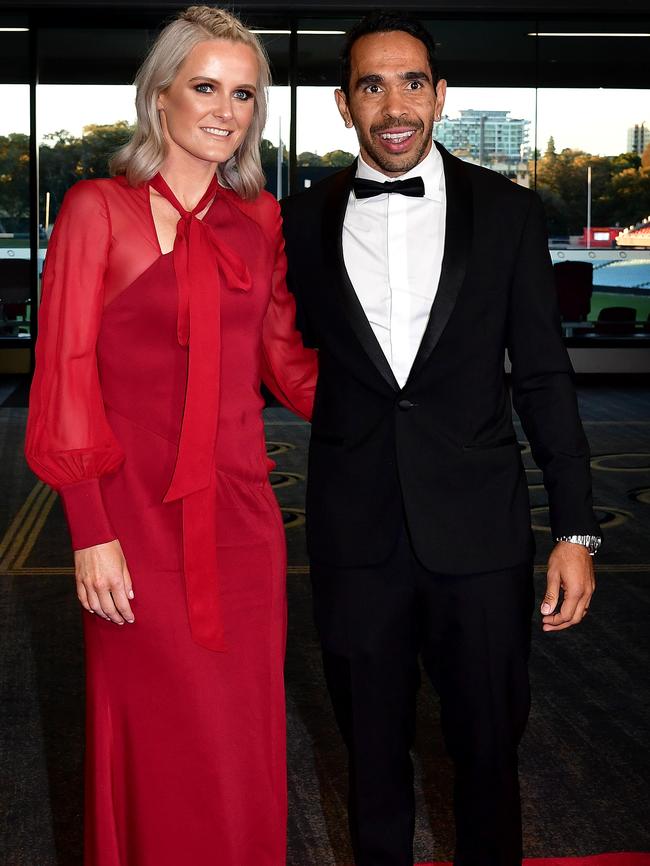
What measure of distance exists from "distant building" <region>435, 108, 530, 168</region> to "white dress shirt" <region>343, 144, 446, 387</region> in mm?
10660

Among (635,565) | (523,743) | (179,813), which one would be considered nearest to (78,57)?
(635,565)

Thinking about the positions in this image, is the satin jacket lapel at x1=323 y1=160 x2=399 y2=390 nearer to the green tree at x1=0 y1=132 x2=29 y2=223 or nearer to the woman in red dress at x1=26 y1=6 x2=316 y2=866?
the woman in red dress at x1=26 y1=6 x2=316 y2=866

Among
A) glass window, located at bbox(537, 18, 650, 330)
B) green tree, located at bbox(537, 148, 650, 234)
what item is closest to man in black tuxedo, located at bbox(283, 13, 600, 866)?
glass window, located at bbox(537, 18, 650, 330)

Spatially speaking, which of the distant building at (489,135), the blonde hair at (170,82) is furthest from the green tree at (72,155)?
the blonde hair at (170,82)

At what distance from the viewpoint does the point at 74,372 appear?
180 cm

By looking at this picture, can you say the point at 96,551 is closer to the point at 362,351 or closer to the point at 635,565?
the point at 362,351

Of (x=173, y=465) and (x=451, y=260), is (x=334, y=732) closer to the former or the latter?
(x=173, y=465)

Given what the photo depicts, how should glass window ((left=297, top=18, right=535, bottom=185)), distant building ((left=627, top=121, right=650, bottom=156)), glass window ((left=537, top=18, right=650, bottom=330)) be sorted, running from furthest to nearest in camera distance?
distant building ((left=627, top=121, right=650, bottom=156)) → glass window ((left=537, top=18, right=650, bottom=330)) → glass window ((left=297, top=18, right=535, bottom=185))

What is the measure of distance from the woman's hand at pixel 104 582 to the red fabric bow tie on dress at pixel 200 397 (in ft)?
0.34

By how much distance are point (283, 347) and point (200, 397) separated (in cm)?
35

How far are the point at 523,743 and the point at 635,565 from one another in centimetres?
203

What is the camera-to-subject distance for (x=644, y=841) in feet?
8.54

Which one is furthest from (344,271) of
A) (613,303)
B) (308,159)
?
(613,303)

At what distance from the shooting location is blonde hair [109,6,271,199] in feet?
6.10
